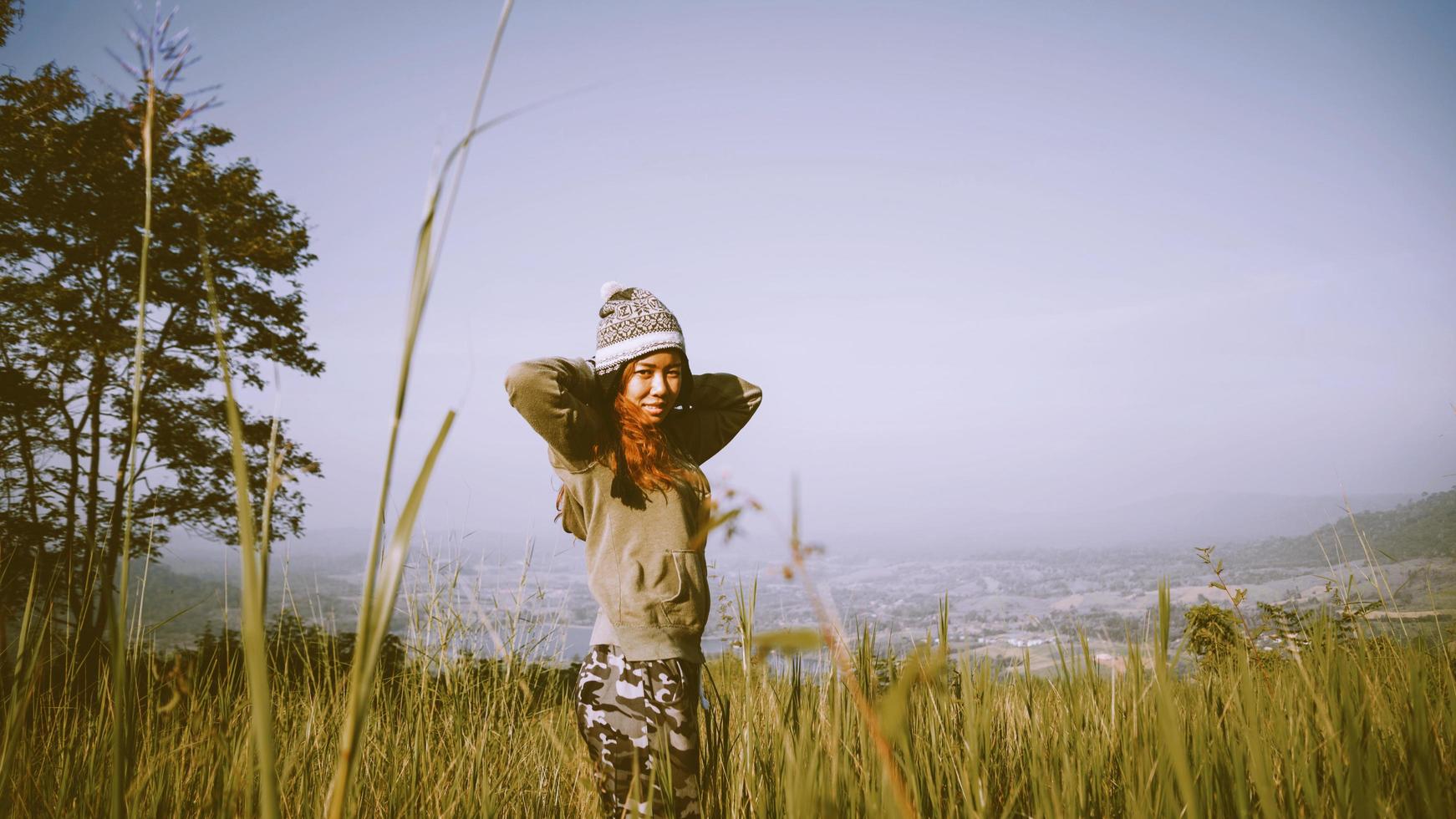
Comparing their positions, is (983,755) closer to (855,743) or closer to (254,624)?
(855,743)

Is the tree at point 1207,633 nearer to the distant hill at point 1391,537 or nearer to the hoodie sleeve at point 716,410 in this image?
the distant hill at point 1391,537

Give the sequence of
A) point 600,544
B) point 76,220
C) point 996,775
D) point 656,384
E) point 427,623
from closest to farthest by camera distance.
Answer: point 996,775 < point 600,544 < point 656,384 < point 427,623 < point 76,220

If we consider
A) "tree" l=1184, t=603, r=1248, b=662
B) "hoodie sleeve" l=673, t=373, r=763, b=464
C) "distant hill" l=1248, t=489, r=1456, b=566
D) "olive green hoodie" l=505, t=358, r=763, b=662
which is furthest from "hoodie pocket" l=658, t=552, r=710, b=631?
"distant hill" l=1248, t=489, r=1456, b=566

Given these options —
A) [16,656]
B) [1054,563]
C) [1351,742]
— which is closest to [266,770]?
[1351,742]

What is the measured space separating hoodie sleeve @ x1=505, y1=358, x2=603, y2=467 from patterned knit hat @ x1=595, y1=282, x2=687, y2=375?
0.17 m

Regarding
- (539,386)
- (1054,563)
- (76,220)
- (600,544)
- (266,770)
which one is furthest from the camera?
(1054,563)

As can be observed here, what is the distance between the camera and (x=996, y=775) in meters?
1.67

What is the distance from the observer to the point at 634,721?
218 cm

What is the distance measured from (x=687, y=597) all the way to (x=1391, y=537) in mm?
8753

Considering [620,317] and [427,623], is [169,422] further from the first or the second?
[620,317]

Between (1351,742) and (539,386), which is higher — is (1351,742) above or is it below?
below

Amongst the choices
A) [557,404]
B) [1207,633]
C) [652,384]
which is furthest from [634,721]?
[1207,633]

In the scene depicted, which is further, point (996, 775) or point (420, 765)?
point (420, 765)

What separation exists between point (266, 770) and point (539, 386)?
1.70 m
